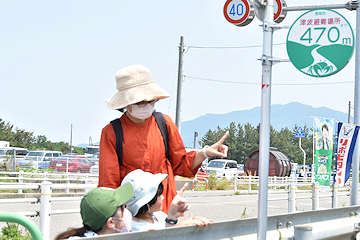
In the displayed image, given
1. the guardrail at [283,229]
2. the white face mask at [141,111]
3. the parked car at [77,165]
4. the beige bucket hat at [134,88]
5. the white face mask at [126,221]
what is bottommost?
the parked car at [77,165]

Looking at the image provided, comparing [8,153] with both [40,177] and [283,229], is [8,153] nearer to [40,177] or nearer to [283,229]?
[40,177]

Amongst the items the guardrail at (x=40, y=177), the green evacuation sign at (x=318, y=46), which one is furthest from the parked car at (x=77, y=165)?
the green evacuation sign at (x=318, y=46)

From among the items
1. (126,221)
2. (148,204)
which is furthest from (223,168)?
(126,221)

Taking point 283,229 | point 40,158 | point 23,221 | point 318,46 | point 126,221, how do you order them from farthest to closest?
point 40,158 → point 318,46 → point 283,229 → point 126,221 → point 23,221

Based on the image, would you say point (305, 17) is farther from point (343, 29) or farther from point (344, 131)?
point (344, 131)

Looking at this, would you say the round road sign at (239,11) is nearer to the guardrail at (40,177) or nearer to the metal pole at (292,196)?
the metal pole at (292,196)

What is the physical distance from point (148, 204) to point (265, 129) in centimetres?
96

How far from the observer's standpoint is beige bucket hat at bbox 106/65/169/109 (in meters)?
3.28

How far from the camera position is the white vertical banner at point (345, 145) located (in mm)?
9922

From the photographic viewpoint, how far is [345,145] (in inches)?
397

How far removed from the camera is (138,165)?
130 inches

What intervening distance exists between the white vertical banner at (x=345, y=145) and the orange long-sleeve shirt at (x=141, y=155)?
7.25 metres

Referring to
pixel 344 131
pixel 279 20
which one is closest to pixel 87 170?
pixel 344 131

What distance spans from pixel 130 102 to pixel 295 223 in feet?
5.75
